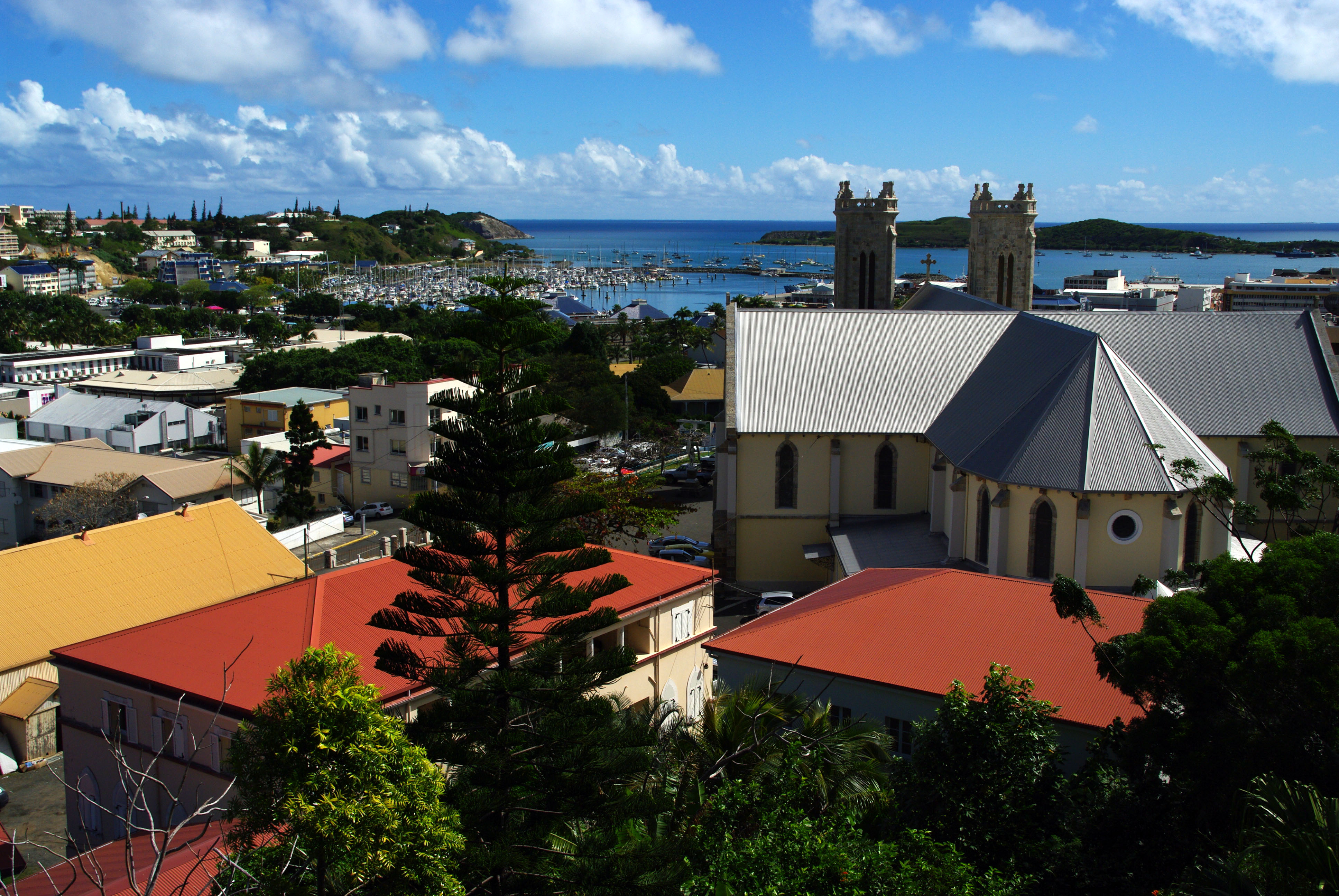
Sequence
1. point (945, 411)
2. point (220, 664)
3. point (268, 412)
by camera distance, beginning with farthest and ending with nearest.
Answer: point (268, 412) < point (945, 411) < point (220, 664)

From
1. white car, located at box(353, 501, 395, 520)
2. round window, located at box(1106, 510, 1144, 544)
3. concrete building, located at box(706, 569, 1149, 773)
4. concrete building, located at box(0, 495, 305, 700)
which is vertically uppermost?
round window, located at box(1106, 510, 1144, 544)

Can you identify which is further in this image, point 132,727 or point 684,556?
point 684,556

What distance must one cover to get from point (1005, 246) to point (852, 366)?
11076 mm

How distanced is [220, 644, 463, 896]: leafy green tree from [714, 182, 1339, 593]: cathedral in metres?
16.0

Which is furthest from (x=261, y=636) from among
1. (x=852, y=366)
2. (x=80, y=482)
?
(x=80, y=482)

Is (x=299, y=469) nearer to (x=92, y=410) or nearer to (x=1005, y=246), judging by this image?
(x=92, y=410)

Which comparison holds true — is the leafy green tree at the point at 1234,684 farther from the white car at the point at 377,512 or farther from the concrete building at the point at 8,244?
the concrete building at the point at 8,244

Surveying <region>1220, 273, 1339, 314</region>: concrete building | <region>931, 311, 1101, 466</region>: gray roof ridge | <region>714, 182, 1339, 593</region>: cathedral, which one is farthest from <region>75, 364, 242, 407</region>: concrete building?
<region>1220, 273, 1339, 314</region>: concrete building

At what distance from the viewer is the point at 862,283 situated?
36.5 m

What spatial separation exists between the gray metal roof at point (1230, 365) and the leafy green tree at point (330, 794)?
73.6ft

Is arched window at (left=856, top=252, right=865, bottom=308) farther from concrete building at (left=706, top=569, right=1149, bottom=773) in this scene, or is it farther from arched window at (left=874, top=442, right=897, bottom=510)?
concrete building at (left=706, top=569, right=1149, bottom=773)

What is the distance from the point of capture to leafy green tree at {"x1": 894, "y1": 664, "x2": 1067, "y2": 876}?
10820 mm

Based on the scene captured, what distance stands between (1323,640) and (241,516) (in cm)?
2519

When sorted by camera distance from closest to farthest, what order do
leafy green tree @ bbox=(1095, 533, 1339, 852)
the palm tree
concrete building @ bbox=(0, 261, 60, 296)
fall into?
leafy green tree @ bbox=(1095, 533, 1339, 852), the palm tree, concrete building @ bbox=(0, 261, 60, 296)
